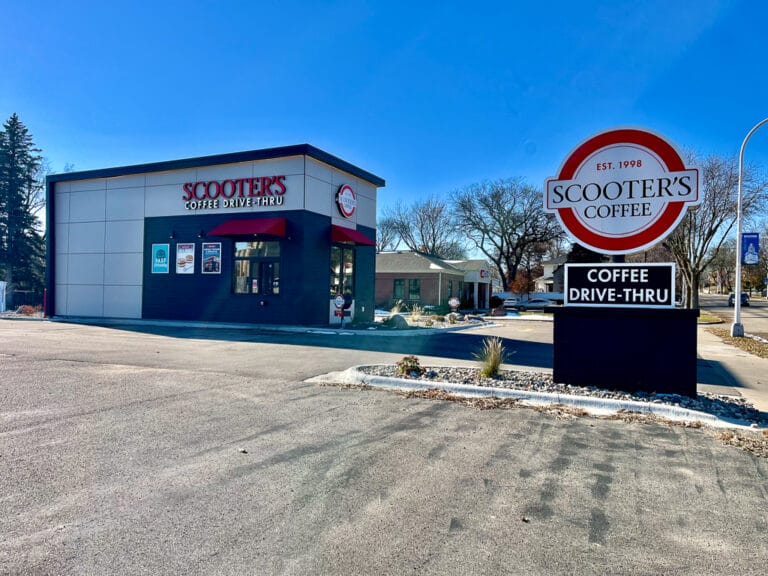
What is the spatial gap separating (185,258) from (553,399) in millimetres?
20038

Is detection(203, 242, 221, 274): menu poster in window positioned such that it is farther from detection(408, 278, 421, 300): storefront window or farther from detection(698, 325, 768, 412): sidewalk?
detection(408, 278, 421, 300): storefront window

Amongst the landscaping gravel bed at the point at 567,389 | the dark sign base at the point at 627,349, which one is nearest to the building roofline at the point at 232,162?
the landscaping gravel bed at the point at 567,389

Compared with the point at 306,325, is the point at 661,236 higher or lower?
higher

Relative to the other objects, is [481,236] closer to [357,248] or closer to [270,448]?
[357,248]

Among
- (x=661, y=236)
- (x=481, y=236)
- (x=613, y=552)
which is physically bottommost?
(x=613, y=552)

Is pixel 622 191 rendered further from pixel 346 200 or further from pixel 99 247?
pixel 99 247

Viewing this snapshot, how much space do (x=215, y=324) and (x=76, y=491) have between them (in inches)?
722

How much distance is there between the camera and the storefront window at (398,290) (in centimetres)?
4181

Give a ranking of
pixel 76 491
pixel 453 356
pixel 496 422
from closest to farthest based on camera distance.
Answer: pixel 76 491
pixel 496 422
pixel 453 356

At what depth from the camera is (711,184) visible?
105 feet

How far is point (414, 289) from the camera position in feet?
136

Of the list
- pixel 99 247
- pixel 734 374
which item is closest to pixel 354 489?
pixel 734 374

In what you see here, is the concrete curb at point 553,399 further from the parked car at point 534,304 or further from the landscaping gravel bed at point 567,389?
the parked car at point 534,304

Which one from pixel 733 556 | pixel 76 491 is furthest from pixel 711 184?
pixel 76 491
